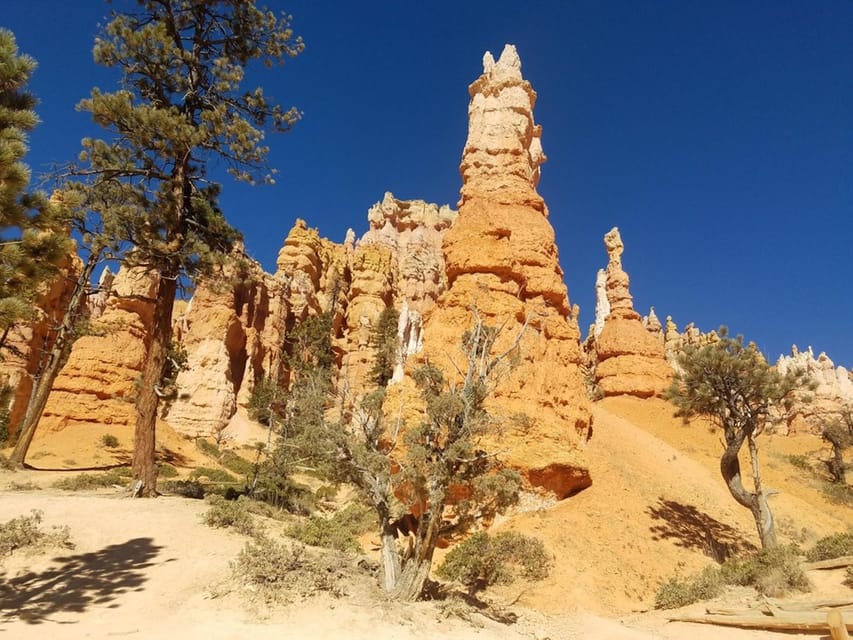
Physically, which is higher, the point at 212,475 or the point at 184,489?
the point at 184,489

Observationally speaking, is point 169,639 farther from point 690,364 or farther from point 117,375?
point 117,375

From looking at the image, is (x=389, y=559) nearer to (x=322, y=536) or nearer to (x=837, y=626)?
(x=322, y=536)

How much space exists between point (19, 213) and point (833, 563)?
19.9 metres

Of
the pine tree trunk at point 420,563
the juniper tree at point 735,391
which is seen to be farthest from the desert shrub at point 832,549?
the pine tree trunk at point 420,563

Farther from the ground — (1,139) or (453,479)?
(1,139)

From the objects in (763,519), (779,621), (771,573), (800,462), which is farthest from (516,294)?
(800,462)

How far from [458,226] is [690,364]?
475 inches

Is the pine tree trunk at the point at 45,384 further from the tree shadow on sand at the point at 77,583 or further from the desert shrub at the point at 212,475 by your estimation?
the tree shadow on sand at the point at 77,583

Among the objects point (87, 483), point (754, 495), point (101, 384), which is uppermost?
point (101, 384)

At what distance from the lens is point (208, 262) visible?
15992mm

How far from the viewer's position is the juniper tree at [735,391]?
60.6ft

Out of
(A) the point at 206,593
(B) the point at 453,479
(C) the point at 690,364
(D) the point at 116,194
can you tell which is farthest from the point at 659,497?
(D) the point at 116,194

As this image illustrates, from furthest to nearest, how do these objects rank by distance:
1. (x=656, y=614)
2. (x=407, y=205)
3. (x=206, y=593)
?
(x=407, y=205), (x=656, y=614), (x=206, y=593)

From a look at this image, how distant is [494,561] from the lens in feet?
48.7
